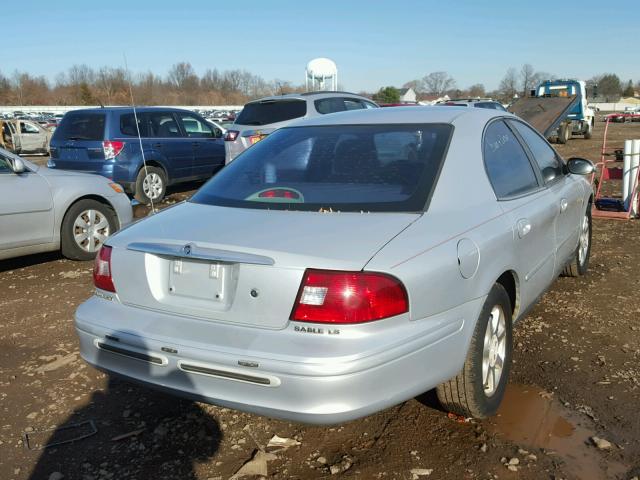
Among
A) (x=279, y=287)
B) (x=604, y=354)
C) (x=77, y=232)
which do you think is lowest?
(x=604, y=354)

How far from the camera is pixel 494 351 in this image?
3088 millimetres

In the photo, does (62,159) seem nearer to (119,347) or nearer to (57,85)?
(119,347)

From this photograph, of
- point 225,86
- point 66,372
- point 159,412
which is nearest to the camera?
point 159,412

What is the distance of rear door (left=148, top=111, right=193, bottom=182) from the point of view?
1103 centimetres

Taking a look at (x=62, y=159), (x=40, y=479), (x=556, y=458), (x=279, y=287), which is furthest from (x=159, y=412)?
(x=62, y=159)

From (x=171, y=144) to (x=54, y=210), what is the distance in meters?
5.32

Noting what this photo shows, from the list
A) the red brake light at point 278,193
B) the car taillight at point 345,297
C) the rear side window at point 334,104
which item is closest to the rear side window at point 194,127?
the rear side window at point 334,104

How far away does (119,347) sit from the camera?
105 inches

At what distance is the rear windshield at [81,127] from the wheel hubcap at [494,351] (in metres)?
8.49

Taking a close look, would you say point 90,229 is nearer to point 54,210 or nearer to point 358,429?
point 54,210

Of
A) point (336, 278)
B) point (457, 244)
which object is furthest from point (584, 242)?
point (336, 278)

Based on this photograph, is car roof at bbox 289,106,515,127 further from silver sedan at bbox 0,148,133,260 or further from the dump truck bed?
the dump truck bed

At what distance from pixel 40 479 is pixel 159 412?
27.9 inches

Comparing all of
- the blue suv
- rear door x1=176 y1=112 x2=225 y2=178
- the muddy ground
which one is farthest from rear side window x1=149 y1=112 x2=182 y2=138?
the muddy ground
